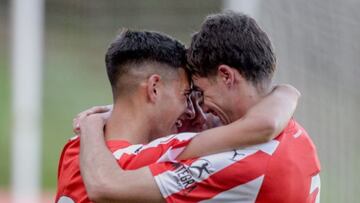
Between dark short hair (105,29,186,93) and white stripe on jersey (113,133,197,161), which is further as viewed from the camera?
dark short hair (105,29,186,93)

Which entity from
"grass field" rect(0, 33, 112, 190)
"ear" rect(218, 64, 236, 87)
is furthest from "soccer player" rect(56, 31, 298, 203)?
"grass field" rect(0, 33, 112, 190)

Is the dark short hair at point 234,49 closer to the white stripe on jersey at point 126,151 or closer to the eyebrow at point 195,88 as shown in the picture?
the eyebrow at point 195,88

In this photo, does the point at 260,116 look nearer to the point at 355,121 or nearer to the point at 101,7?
the point at 355,121

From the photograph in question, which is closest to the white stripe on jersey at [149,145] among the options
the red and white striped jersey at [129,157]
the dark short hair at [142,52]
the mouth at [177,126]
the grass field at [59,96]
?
the red and white striped jersey at [129,157]

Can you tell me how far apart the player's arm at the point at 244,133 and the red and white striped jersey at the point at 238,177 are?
0.02 m

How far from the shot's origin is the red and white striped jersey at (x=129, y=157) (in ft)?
11.5

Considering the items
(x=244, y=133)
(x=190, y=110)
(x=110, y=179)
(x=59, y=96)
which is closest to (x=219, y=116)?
(x=190, y=110)

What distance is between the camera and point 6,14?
1346 cm

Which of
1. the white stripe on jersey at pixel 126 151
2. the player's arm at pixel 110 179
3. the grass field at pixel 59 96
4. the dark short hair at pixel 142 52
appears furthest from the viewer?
the grass field at pixel 59 96

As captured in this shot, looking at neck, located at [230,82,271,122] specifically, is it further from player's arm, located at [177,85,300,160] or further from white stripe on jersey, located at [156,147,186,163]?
white stripe on jersey, located at [156,147,186,163]

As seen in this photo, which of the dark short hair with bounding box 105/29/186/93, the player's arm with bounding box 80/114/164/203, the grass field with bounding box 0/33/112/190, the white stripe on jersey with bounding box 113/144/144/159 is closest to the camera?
the player's arm with bounding box 80/114/164/203

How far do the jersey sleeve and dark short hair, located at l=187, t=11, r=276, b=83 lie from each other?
0.72 ft

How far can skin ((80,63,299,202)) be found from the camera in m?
3.42

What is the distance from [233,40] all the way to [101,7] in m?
6.91
